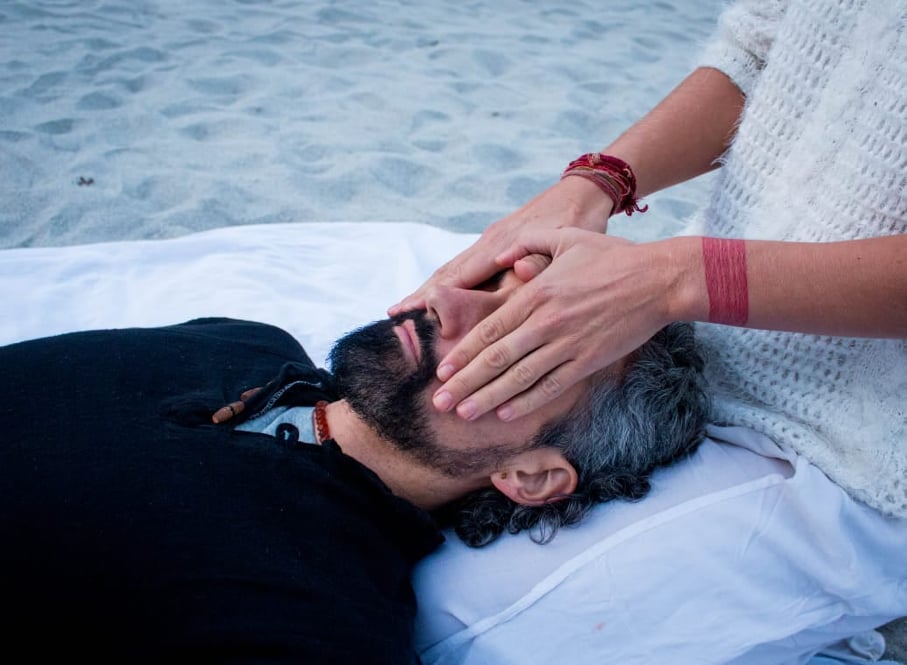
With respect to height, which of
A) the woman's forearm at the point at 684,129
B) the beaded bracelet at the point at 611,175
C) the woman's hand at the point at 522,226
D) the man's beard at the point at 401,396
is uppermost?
the woman's forearm at the point at 684,129

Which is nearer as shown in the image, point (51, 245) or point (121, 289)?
point (121, 289)

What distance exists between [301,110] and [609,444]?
10.6 feet

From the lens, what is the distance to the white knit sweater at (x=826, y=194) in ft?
5.09

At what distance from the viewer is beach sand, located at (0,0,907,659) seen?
3.39m

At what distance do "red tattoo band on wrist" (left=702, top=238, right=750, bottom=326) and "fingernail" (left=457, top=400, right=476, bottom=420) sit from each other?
52 cm

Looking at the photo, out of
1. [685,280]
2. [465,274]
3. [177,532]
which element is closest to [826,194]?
[685,280]

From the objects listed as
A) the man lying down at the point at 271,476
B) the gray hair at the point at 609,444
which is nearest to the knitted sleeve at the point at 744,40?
the man lying down at the point at 271,476

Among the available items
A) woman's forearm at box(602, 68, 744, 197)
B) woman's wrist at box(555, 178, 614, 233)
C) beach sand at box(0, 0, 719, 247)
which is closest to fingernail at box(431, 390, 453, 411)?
woman's wrist at box(555, 178, 614, 233)

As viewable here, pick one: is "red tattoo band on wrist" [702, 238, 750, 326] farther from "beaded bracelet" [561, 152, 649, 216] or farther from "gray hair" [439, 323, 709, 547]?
"beaded bracelet" [561, 152, 649, 216]

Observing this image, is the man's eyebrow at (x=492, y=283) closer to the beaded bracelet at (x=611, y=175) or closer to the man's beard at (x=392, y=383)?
the man's beard at (x=392, y=383)

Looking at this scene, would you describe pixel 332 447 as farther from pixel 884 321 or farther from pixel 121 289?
pixel 121 289

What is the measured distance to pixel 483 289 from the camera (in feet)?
5.56

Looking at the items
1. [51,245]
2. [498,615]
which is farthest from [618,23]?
[498,615]

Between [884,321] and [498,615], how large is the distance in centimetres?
102
